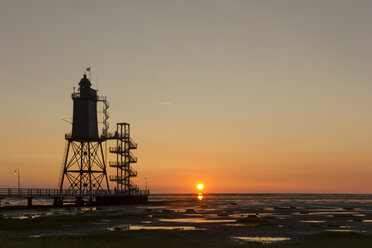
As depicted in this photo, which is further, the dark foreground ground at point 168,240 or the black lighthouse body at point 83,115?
the black lighthouse body at point 83,115

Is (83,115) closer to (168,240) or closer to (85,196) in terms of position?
(85,196)

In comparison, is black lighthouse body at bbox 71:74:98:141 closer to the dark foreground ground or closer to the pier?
the pier

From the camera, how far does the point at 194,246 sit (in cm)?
2933

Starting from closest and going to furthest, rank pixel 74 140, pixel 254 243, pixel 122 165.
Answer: pixel 254 243 < pixel 74 140 < pixel 122 165

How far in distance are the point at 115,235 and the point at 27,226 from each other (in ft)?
43.5

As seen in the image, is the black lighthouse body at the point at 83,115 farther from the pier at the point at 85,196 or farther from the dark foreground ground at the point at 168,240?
the dark foreground ground at the point at 168,240

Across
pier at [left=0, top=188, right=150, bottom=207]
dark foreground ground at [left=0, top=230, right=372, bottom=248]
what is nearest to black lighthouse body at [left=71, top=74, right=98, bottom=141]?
pier at [left=0, top=188, right=150, bottom=207]

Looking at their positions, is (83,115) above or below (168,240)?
above

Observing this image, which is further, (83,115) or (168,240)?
(83,115)

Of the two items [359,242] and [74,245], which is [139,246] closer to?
[74,245]

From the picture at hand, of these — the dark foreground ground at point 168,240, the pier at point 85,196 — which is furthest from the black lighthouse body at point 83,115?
the dark foreground ground at point 168,240

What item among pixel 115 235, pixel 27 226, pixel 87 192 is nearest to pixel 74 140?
pixel 87 192

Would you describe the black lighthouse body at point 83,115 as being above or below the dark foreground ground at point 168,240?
above

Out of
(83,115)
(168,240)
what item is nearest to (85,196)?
(83,115)
